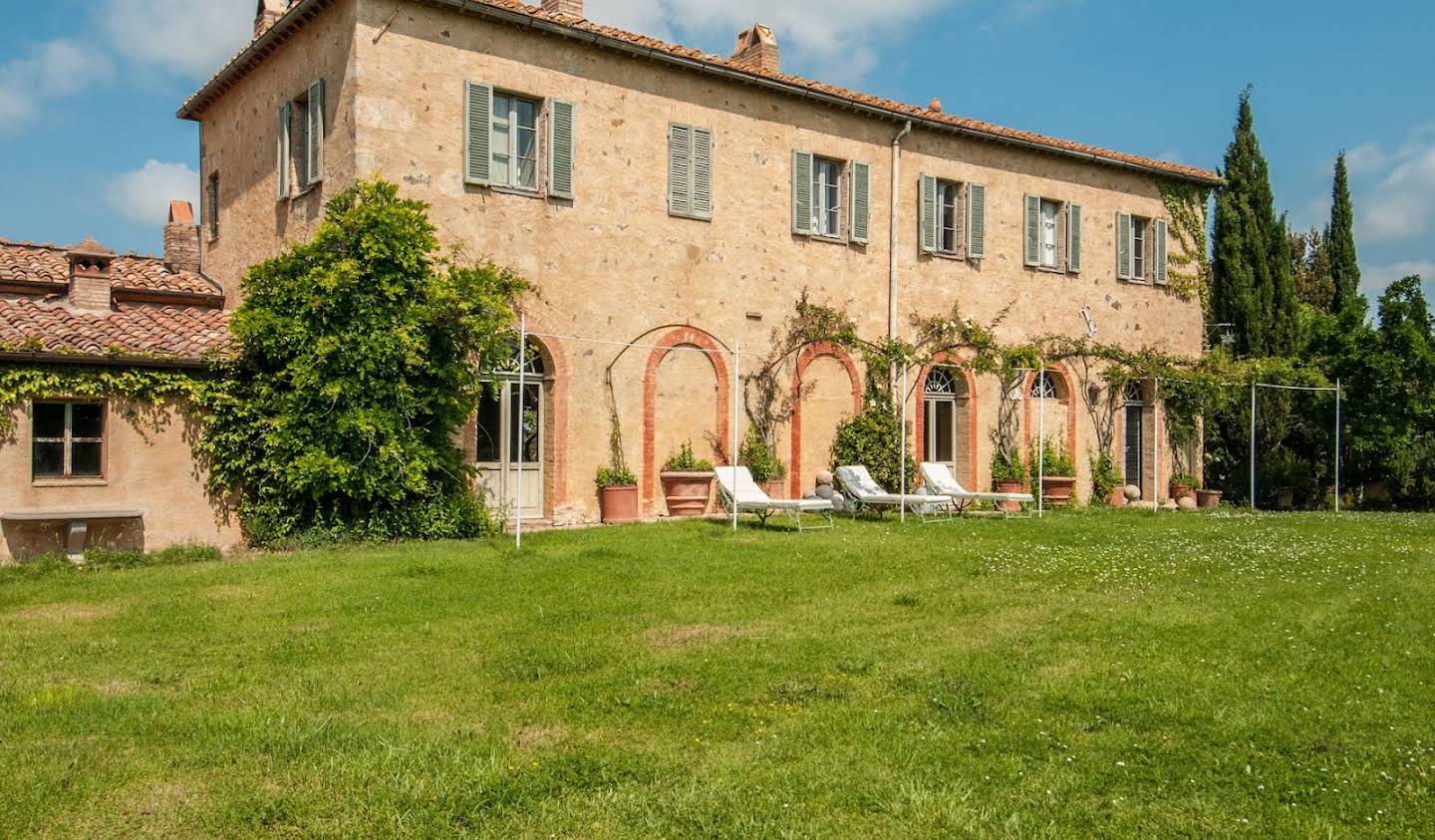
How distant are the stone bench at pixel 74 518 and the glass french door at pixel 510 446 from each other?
13.2 ft

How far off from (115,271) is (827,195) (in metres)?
10.4

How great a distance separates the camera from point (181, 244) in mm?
17375

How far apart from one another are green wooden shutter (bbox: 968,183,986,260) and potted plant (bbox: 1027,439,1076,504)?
3.43m

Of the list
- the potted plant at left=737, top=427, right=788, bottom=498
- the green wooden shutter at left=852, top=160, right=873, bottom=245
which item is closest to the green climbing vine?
the green wooden shutter at left=852, top=160, right=873, bottom=245

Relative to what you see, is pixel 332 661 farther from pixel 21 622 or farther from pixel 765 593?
pixel 765 593

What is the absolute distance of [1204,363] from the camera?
788 inches

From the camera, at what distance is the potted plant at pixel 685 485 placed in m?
14.4

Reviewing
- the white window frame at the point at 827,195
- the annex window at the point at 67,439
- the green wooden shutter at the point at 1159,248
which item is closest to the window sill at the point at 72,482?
the annex window at the point at 67,439

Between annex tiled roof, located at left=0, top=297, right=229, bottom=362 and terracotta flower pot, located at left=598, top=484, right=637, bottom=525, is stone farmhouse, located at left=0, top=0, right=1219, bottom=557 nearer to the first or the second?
terracotta flower pot, located at left=598, top=484, right=637, bottom=525

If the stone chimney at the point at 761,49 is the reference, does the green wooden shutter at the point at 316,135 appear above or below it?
below

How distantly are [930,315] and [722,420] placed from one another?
437cm

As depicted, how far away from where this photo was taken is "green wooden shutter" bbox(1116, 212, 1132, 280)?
784 inches

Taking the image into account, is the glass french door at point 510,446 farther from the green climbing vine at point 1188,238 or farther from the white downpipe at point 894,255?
the green climbing vine at point 1188,238

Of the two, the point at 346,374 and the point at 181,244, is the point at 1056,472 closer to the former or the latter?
the point at 346,374
